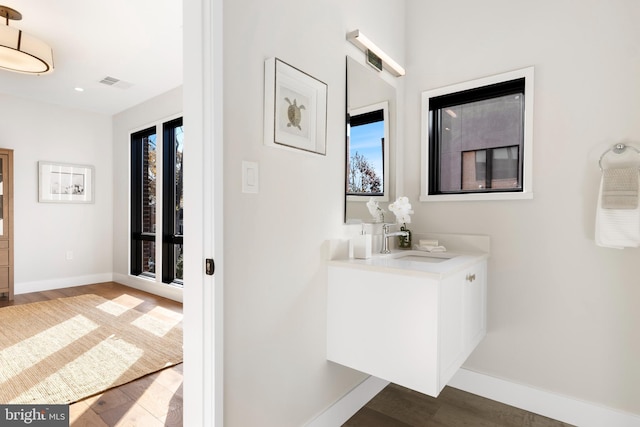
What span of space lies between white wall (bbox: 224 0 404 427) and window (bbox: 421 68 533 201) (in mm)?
885

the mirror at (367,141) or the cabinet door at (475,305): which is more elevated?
the mirror at (367,141)

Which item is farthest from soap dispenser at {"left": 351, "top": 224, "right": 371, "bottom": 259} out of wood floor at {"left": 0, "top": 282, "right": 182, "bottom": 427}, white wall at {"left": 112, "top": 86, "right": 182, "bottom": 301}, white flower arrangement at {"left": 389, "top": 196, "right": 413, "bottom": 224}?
white wall at {"left": 112, "top": 86, "right": 182, "bottom": 301}

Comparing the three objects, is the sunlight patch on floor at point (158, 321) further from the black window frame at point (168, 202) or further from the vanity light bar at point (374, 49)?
the vanity light bar at point (374, 49)

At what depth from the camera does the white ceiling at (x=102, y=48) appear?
8.81 feet

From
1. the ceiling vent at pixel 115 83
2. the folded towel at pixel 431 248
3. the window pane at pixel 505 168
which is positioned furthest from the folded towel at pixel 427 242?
the ceiling vent at pixel 115 83

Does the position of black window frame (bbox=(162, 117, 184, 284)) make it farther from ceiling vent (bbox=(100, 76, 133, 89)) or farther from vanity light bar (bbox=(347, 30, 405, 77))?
vanity light bar (bbox=(347, 30, 405, 77))

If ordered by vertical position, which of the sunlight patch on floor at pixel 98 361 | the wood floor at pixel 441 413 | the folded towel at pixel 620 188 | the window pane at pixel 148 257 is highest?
the folded towel at pixel 620 188

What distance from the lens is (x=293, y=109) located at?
1.62 m

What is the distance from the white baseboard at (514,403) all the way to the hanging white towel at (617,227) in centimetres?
91

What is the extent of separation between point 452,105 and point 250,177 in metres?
1.74

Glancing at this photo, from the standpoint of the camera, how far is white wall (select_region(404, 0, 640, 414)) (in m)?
1.86

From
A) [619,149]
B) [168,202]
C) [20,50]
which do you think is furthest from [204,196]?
[168,202]

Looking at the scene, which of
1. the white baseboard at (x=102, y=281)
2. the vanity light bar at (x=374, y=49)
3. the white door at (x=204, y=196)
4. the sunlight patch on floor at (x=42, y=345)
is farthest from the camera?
the white baseboard at (x=102, y=281)

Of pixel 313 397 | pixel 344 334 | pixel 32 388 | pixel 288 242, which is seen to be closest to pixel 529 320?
pixel 344 334
